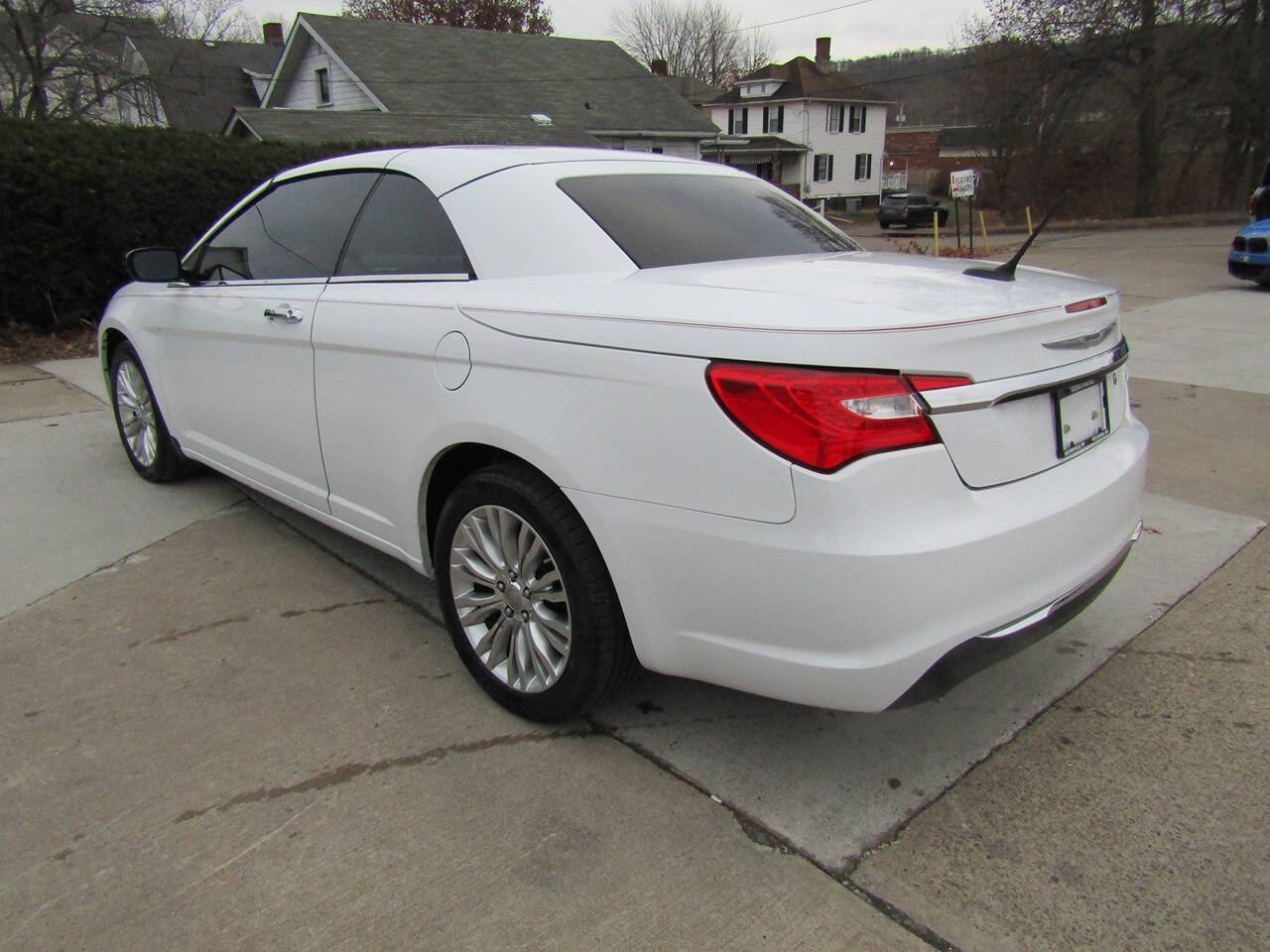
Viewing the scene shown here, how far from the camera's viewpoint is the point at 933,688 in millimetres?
2107

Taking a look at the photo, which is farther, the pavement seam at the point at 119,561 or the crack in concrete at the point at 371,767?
the pavement seam at the point at 119,561

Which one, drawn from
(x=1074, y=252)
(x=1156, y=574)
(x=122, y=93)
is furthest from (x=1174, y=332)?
(x=122, y=93)

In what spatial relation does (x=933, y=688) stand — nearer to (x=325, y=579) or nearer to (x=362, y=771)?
(x=362, y=771)

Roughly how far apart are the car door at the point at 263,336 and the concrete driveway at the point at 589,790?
22.5 inches

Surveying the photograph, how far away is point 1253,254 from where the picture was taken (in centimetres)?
1184

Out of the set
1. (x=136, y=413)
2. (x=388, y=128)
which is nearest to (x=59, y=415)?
(x=136, y=413)

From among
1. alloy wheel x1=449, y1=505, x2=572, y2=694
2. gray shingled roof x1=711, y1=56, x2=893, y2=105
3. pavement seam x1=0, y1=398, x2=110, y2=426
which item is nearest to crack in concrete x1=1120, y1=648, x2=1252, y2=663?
alloy wheel x1=449, y1=505, x2=572, y2=694

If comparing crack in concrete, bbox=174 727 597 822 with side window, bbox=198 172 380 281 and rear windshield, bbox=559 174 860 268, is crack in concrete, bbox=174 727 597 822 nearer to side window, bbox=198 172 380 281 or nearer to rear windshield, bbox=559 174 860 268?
rear windshield, bbox=559 174 860 268

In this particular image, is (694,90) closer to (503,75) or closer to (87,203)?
(503,75)

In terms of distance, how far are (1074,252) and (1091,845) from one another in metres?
21.3

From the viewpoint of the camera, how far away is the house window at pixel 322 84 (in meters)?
29.2

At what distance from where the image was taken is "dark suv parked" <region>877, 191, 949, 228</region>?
119 feet

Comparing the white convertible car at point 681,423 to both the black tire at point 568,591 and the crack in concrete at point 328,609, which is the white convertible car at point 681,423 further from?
the crack in concrete at point 328,609

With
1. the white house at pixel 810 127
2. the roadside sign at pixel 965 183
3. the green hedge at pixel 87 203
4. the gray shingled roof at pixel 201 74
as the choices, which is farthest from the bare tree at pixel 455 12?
the green hedge at pixel 87 203
